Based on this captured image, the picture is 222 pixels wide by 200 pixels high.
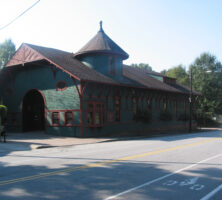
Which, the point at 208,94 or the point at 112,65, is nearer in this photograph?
the point at 112,65

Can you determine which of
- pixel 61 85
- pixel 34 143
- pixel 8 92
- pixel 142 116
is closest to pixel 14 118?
pixel 8 92

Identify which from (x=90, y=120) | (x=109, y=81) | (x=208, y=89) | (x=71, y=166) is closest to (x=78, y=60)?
(x=109, y=81)

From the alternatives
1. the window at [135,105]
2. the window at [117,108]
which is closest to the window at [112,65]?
the window at [117,108]

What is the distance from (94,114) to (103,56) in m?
6.34

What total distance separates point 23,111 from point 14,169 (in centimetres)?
1995

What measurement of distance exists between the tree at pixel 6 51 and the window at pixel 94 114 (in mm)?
39981

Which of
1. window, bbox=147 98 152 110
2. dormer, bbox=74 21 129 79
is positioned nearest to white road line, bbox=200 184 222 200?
dormer, bbox=74 21 129 79

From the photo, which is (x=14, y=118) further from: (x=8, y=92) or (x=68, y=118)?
(x=68, y=118)

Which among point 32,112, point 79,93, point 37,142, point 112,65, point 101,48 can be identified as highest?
point 101,48

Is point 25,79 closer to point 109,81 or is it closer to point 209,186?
point 109,81

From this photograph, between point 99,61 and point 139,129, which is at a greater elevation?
point 99,61

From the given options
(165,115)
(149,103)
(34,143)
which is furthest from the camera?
(165,115)

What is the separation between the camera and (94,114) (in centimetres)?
2225

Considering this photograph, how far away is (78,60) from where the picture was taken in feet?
86.7
